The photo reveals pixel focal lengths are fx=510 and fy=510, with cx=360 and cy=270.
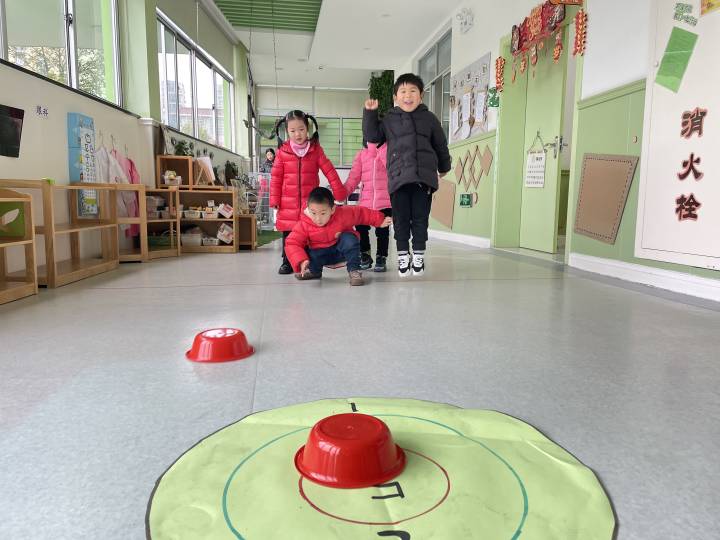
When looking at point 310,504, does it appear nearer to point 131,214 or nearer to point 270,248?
point 131,214

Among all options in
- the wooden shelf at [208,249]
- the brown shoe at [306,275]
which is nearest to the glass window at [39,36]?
the wooden shelf at [208,249]

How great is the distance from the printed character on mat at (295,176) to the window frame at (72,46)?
1.64 meters

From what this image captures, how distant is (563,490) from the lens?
82 cm

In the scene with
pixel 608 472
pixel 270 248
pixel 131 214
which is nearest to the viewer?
pixel 608 472

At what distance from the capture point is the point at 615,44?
331 centimetres

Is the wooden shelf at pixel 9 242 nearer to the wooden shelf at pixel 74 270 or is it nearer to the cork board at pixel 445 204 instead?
the wooden shelf at pixel 74 270

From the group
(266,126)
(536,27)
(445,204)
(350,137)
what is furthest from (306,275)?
(266,126)

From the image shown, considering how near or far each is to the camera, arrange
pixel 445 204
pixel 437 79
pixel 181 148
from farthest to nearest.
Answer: pixel 437 79
pixel 445 204
pixel 181 148

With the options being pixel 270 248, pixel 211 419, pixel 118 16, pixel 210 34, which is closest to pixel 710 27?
pixel 211 419

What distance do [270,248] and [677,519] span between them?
5034 mm

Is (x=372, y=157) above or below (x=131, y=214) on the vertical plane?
above

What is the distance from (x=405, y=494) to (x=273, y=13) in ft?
28.2

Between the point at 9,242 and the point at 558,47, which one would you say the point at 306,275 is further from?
the point at 558,47

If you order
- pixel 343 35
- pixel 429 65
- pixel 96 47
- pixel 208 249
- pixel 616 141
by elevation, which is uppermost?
pixel 343 35
